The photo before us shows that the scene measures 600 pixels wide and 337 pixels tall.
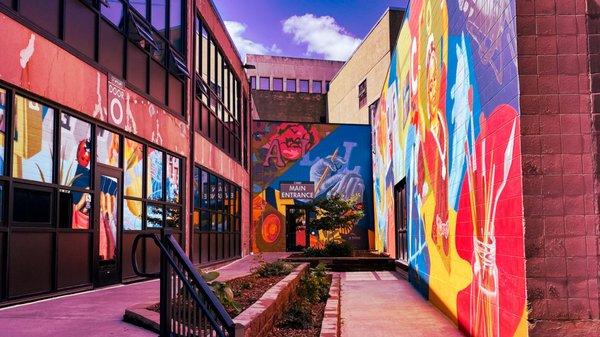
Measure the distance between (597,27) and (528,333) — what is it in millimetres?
2737

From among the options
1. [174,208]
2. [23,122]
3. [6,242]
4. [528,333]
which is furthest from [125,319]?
[174,208]

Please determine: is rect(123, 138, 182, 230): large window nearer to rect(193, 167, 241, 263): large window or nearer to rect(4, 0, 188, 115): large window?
rect(4, 0, 188, 115): large window

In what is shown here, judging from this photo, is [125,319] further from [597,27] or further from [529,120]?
[597,27]

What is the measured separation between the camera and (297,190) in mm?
31141

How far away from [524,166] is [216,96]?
14.8m

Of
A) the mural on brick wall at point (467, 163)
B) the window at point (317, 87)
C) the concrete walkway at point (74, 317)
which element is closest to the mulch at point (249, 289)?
the concrete walkway at point (74, 317)

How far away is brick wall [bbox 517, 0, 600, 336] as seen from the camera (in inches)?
198

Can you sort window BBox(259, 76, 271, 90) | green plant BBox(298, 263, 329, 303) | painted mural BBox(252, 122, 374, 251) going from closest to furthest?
green plant BBox(298, 263, 329, 303) < painted mural BBox(252, 122, 374, 251) < window BBox(259, 76, 271, 90)

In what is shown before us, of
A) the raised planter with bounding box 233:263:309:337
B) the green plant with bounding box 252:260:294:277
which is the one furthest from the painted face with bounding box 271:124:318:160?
the raised planter with bounding box 233:263:309:337

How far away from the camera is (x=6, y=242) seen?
7195 millimetres

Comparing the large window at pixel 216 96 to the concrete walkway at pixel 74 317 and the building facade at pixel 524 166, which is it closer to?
the concrete walkway at pixel 74 317

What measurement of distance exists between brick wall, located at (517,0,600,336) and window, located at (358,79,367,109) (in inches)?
1118

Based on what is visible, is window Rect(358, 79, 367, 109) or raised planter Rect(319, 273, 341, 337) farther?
window Rect(358, 79, 367, 109)

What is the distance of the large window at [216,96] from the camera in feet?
54.7
